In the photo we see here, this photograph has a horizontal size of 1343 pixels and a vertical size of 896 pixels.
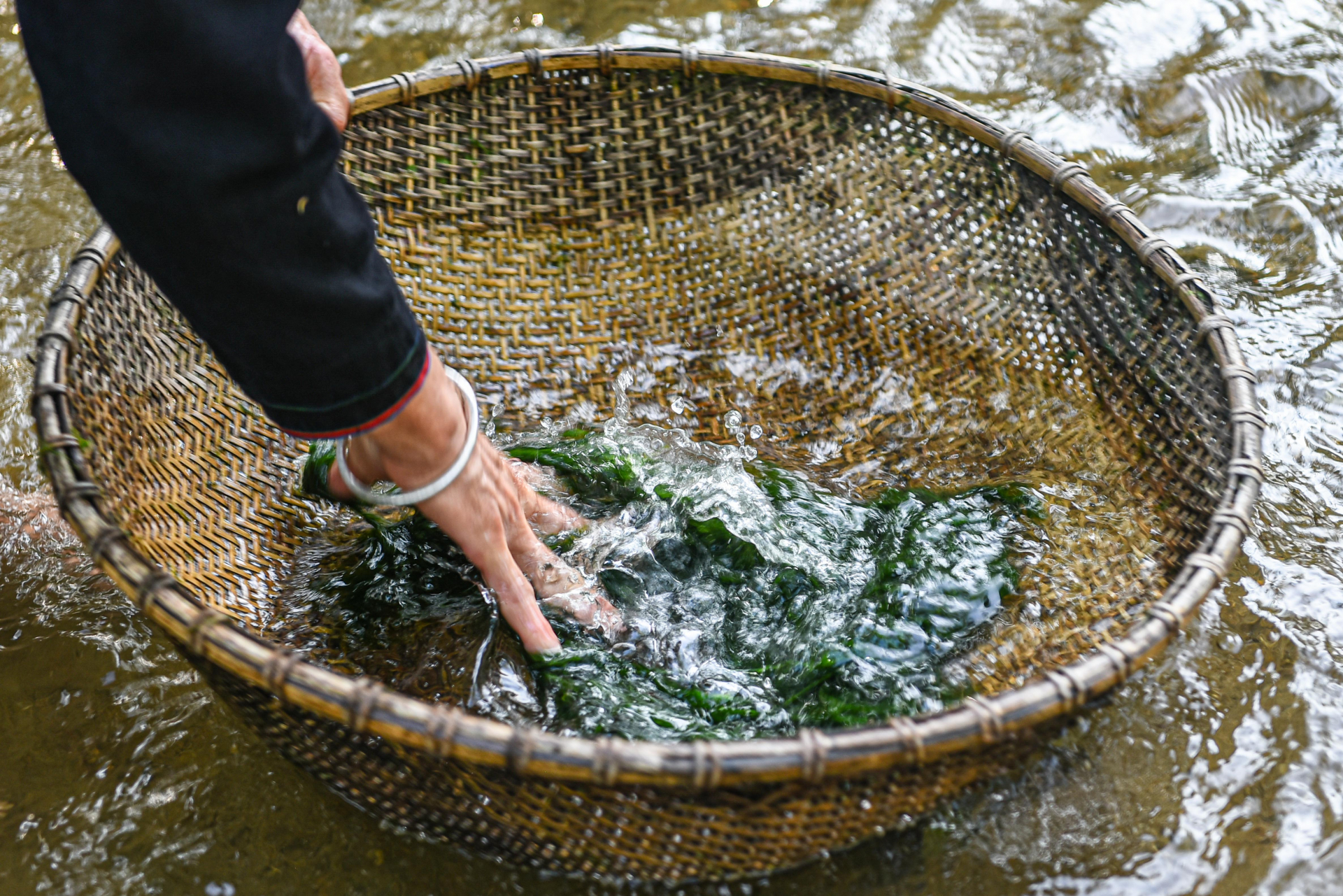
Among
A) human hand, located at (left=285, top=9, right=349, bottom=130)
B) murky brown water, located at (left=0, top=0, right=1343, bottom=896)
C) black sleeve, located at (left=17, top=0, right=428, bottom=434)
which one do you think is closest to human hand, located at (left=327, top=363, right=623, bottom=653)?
black sleeve, located at (left=17, top=0, right=428, bottom=434)

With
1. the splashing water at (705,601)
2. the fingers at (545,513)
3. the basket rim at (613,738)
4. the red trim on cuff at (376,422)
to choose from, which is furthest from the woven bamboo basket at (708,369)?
the fingers at (545,513)

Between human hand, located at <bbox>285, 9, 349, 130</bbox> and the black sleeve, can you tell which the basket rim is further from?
human hand, located at <bbox>285, 9, 349, 130</bbox>

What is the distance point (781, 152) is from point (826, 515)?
74 centimetres

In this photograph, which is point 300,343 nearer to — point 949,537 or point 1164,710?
point 949,537

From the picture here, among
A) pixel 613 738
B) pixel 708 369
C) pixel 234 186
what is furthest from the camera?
pixel 708 369

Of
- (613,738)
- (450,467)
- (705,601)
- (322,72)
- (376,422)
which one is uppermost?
(322,72)

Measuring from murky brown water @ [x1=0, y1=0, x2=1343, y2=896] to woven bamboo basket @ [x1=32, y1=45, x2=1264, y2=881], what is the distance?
5.6 inches

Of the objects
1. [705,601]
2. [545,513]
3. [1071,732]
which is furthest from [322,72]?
[1071,732]

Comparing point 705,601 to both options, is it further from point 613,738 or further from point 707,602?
point 613,738

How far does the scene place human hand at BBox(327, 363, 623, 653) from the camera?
1.18 metres

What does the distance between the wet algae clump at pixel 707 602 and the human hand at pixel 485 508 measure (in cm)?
4

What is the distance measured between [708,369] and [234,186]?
109 cm

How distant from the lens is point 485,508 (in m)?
1.28

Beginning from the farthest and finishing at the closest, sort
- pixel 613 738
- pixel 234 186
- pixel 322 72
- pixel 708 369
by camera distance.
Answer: pixel 708 369
pixel 322 72
pixel 613 738
pixel 234 186
